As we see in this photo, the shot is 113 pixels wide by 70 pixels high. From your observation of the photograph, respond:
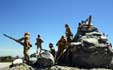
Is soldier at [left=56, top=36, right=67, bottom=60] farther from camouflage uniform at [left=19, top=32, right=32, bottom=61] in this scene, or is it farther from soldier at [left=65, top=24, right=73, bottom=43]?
camouflage uniform at [left=19, top=32, right=32, bottom=61]

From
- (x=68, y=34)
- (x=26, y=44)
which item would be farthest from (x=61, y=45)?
(x=26, y=44)

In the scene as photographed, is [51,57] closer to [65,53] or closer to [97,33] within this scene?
[65,53]

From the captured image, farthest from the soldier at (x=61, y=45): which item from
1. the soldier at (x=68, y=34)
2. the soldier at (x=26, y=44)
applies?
the soldier at (x=26, y=44)

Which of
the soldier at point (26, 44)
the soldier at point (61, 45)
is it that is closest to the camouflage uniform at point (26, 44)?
the soldier at point (26, 44)

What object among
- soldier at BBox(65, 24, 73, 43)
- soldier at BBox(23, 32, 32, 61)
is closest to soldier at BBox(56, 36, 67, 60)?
soldier at BBox(65, 24, 73, 43)

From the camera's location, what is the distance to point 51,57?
893 inches

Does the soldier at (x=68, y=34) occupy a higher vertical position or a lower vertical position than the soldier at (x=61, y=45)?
higher

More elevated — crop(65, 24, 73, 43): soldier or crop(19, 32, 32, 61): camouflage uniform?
crop(65, 24, 73, 43): soldier

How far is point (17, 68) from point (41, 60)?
5.73 ft

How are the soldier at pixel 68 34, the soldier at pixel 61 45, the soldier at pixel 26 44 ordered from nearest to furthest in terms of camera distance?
the soldier at pixel 26 44 < the soldier at pixel 61 45 < the soldier at pixel 68 34

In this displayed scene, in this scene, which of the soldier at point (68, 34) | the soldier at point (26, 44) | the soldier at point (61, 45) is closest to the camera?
the soldier at point (26, 44)

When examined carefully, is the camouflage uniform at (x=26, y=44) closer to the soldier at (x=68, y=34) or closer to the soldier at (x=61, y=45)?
the soldier at (x=61, y=45)

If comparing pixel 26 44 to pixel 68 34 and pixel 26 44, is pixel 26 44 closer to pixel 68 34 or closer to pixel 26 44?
pixel 26 44

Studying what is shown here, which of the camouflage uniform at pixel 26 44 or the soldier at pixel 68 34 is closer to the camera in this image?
the camouflage uniform at pixel 26 44
